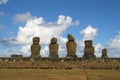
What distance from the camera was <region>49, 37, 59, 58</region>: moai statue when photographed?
35719 mm

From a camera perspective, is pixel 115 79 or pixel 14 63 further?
pixel 14 63

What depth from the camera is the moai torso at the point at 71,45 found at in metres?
36.1

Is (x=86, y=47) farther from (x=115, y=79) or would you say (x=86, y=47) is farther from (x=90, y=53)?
(x=115, y=79)

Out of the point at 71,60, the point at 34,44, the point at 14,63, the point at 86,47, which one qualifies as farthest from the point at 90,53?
the point at 14,63

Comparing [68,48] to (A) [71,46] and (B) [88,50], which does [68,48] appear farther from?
(B) [88,50]

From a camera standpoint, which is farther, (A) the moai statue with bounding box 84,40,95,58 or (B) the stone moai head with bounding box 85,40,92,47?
(B) the stone moai head with bounding box 85,40,92,47

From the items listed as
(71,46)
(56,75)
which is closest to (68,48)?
(71,46)

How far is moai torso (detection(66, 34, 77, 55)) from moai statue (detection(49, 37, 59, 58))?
1528mm

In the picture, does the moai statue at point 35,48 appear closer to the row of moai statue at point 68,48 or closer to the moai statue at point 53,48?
the row of moai statue at point 68,48

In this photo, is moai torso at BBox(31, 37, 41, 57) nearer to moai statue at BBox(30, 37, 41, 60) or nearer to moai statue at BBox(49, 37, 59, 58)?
moai statue at BBox(30, 37, 41, 60)

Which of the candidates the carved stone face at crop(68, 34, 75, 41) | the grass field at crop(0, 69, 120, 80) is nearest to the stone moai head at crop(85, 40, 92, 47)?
the carved stone face at crop(68, 34, 75, 41)

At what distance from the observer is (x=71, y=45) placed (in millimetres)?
36562

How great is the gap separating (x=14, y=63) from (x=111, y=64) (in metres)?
10.5

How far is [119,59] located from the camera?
31828mm
